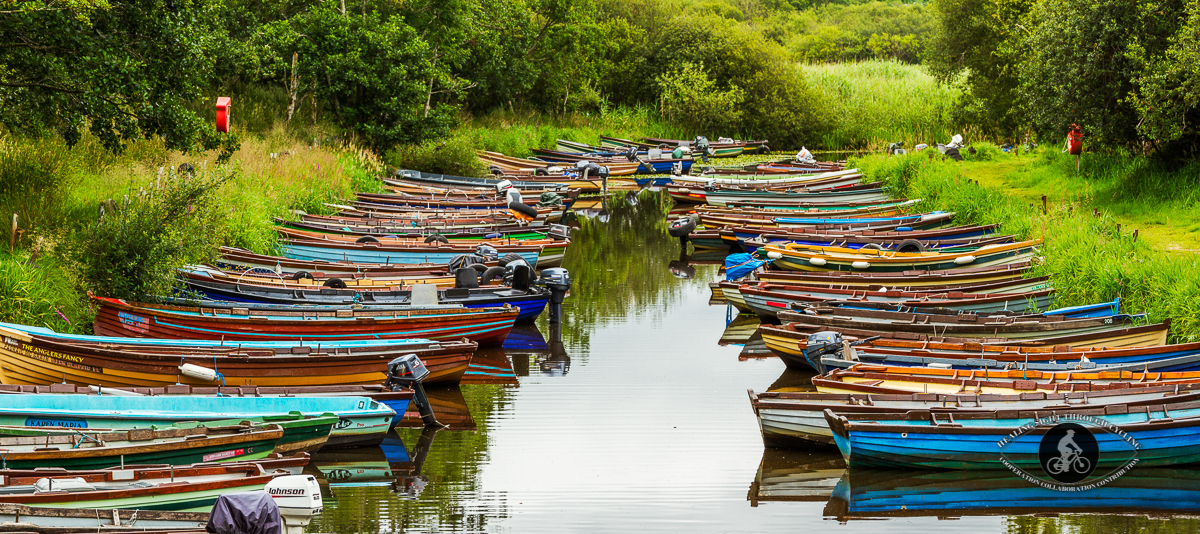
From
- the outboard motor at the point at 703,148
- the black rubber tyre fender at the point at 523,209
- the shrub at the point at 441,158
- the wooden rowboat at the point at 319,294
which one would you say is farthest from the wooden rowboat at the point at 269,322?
the outboard motor at the point at 703,148

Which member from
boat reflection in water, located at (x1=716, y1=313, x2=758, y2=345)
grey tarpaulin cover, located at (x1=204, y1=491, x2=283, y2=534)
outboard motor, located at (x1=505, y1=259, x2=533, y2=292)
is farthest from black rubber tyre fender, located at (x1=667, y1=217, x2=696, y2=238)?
grey tarpaulin cover, located at (x1=204, y1=491, x2=283, y2=534)

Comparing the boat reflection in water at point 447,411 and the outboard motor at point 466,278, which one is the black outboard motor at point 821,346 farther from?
the outboard motor at point 466,278

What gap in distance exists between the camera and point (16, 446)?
29.5 feet

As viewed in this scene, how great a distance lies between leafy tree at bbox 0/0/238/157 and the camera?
13859 mm

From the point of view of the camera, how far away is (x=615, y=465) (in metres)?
11.4

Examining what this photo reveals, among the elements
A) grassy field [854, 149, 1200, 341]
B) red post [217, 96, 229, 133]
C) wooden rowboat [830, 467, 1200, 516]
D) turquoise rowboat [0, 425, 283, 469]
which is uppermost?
red post [217, 96, 229, 133]

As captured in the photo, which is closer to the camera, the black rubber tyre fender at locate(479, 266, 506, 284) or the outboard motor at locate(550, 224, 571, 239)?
the black rubber tyre fender at locate(479, 266, 506, 284)

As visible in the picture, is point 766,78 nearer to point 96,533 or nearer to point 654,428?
point 654,428

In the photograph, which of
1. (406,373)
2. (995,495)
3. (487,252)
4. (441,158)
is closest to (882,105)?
(441,158)

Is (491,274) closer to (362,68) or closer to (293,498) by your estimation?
(293,498)

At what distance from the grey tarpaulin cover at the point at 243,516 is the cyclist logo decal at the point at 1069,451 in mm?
6565

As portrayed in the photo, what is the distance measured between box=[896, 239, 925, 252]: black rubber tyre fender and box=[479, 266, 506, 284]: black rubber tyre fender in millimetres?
7740

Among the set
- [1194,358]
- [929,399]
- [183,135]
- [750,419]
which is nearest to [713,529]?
[929,399]

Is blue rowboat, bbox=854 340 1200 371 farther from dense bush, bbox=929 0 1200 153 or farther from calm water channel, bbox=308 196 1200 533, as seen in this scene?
dense bush, bbox=929 0 1200 153
